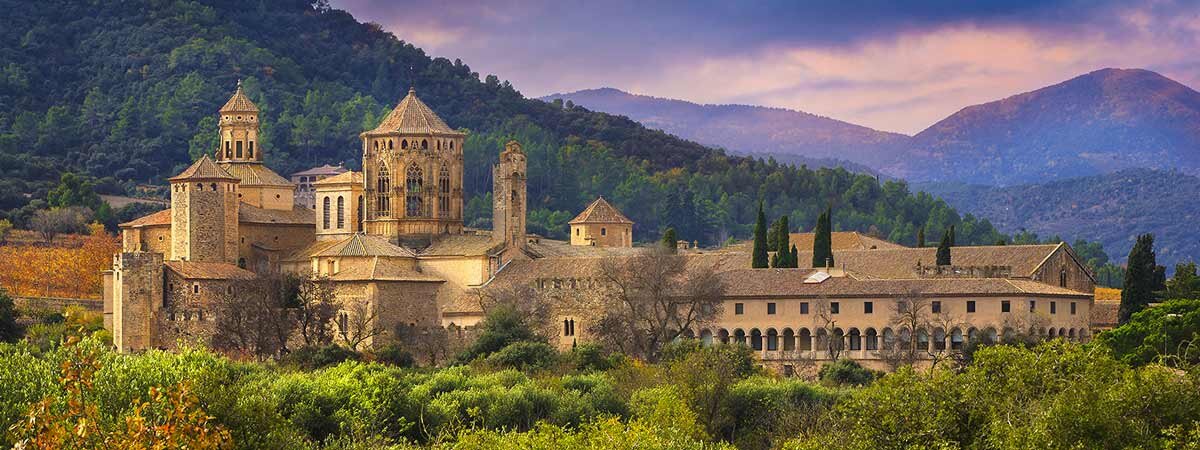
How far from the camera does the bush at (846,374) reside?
6894 centimetres

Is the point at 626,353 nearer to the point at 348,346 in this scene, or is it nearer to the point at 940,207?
the point at 348,346

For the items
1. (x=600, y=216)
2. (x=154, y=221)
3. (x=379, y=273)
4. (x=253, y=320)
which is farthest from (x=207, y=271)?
(x=600, y=216)

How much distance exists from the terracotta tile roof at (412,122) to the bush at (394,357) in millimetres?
14270

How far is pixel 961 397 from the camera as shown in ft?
134

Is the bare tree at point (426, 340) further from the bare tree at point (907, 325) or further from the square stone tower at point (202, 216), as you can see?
the bare tree at point (907, 325)

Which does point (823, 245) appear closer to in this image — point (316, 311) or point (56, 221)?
point (316, 311)

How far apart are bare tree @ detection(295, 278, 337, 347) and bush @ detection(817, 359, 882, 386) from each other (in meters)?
17.0

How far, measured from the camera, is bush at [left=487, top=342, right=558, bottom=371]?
224ft

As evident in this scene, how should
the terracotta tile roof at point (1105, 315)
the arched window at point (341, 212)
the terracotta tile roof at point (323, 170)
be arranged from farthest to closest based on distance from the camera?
the terracotta tile roof at point (323, 170)
the arched window at point (341, 212)
the terracotta tile roof at point (1105, 315)

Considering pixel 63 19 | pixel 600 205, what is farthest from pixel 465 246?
pixel 63 19

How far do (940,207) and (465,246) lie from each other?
64496 mm

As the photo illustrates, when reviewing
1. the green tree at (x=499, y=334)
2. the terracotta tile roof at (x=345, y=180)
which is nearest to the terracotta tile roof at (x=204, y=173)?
the terracotta tile roof at (x=345, y=180)

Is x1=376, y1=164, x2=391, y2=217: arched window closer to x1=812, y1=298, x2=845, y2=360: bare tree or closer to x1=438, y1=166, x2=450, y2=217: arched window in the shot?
x1=438, y1=166, x2=450, y2=217: arched window

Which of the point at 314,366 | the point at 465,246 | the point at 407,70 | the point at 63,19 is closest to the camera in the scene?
the point at 314,366
